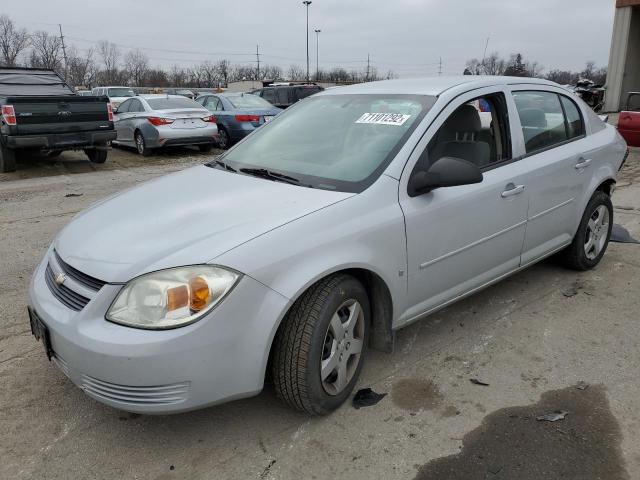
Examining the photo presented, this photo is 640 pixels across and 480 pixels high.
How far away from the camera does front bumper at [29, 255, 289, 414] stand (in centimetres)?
213

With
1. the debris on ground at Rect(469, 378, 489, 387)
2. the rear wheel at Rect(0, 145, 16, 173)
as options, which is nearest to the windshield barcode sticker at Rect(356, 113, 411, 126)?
the debris on ground at Rect(469, 378, 489, 387)

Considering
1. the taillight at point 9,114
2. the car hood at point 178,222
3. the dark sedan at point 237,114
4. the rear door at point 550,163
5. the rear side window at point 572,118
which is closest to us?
the car hood at point 178,222

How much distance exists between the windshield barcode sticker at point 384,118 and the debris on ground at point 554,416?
173 centimetres

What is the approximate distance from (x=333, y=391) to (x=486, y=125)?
2021mm

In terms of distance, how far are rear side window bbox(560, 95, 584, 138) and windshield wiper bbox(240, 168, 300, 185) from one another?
2393 mm

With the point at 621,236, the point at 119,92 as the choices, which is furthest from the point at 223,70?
the point at 621,236

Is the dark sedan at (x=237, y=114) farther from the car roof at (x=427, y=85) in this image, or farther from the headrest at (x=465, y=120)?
the headrest at (x=465, y=120)

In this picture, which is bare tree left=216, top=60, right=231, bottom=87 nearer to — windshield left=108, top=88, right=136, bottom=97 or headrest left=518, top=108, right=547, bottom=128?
windshield left=108, top=88, right=136, bottom=97

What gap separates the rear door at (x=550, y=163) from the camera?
11.9ft

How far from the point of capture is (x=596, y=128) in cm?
441

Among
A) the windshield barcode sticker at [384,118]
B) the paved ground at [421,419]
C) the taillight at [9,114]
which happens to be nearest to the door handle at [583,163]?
the paved ground at [421,419]

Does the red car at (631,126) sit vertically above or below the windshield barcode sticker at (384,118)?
below

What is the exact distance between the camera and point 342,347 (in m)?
2.66

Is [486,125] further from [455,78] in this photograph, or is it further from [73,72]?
[73,72]
